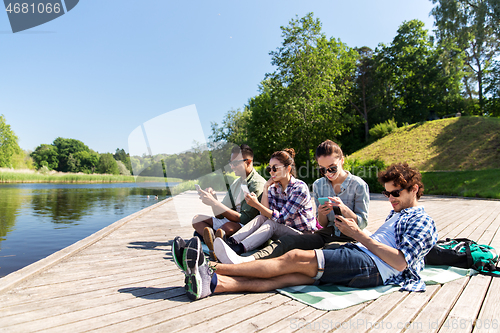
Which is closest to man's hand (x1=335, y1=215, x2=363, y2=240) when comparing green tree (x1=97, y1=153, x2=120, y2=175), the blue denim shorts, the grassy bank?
the blue denim shorts

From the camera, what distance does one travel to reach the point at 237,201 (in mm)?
4035

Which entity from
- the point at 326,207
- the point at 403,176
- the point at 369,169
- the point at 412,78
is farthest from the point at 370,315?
the point at 412,78

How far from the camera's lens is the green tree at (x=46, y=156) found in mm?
82500

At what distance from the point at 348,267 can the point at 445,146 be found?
24.7m

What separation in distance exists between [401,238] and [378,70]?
40.4 meters

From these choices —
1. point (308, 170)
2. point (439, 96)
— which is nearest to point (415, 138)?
point (308, 170)

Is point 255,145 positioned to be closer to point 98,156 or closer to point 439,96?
point 439,96

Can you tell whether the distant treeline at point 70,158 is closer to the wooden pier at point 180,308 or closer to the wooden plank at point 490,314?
the wooden pier at point 180,308

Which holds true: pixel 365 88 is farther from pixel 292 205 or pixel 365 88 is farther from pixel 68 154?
pixel 68 154

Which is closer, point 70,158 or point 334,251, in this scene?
point 334,251

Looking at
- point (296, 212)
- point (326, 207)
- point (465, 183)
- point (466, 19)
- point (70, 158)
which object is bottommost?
point (465, 183)

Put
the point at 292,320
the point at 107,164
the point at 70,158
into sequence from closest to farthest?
the point at 292,320 < the point at 107,164 < the point at 70,158

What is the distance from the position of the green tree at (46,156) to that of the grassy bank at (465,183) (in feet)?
297

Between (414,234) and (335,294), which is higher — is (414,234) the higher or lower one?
the higher one
